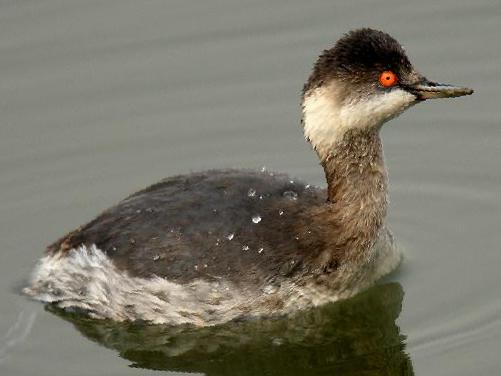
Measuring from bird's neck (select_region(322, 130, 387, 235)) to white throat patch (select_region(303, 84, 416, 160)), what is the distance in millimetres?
104

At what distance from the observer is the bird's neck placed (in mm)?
8688

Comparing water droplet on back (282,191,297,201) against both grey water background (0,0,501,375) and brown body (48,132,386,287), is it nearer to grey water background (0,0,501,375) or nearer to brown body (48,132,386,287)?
brown body (48,132,386,287)

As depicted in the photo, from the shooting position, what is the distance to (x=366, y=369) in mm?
8266

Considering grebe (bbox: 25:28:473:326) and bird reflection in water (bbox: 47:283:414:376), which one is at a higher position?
grebe (bbox: 25:28:473:326)

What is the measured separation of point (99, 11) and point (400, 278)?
15.6 ft

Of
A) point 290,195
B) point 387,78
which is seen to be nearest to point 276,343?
point 290,195

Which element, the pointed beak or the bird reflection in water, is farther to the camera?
the pointed beak

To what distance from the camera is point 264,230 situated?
846 centimetres

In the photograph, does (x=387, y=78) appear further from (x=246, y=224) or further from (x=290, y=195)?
(x=246, y=224)

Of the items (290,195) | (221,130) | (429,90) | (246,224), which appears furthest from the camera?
(221,130)

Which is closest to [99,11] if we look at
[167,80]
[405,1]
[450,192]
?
[167,80]

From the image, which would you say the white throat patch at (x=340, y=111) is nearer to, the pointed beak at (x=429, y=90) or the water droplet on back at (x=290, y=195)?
the pointed beak at (x=429, y=90)

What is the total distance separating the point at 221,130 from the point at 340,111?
8.38 ft

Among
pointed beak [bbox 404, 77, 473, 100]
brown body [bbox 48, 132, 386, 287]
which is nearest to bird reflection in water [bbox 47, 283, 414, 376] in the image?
brown body [bbox 48, 132, 386, 287]
